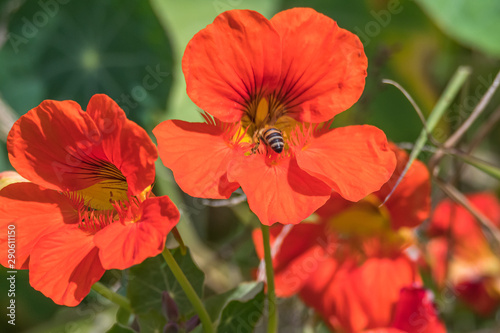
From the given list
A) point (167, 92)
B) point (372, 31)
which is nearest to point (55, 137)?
point (167, 92)

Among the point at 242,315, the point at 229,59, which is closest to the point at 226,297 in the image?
the point at 242,315

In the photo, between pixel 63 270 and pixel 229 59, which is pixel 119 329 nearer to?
pixel 63 270

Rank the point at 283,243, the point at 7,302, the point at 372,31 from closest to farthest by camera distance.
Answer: the point at 283,243, the point at 7,302, the point at 372,31

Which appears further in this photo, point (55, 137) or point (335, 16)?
point (335, 16)

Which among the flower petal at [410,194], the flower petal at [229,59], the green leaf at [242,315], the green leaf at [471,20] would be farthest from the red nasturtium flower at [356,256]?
the green leaf at [471,20]

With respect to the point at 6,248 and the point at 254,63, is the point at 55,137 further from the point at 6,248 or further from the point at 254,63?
the point at 254,63

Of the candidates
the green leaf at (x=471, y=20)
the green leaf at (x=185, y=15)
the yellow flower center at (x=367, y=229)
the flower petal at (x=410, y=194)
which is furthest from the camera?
the green leaf at (x=185, y=15)

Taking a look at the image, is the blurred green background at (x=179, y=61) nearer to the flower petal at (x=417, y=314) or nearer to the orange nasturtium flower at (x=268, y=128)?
the flower petal at (x=417, y=314)
